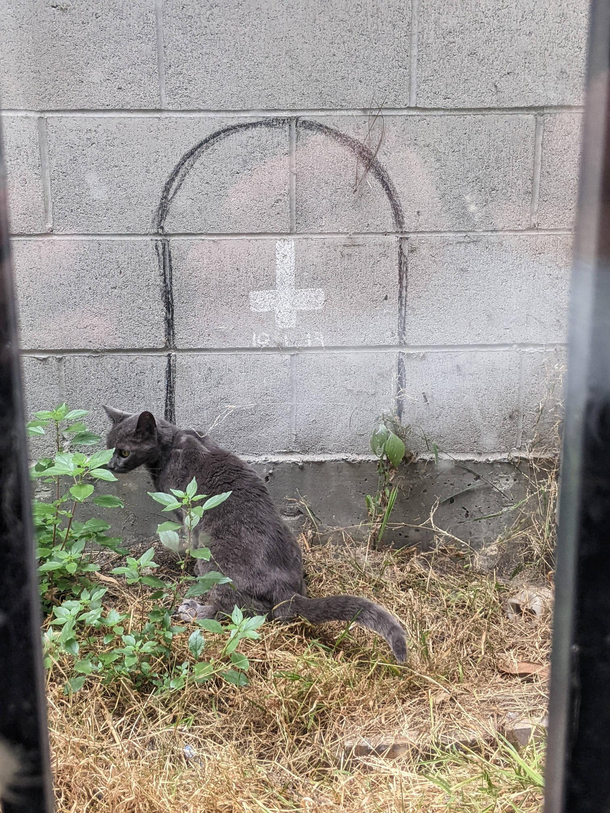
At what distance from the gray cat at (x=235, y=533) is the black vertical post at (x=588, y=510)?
4.73ft

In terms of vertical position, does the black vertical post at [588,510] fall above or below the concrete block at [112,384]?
above

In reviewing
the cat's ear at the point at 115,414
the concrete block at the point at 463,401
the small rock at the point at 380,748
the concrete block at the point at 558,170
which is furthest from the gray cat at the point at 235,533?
the concrete block at the point at 558,170

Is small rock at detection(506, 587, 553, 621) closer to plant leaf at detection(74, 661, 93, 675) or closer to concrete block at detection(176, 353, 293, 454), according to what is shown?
concrete block at detection(176, 353, 293, 454)

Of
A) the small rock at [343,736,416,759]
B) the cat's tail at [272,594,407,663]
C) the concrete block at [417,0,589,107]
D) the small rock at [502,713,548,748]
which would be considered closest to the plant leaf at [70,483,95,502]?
the cat's tail at [272,594,407,663]

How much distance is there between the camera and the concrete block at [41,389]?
9.46ft

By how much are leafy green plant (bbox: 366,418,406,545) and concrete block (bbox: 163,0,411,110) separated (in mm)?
1361

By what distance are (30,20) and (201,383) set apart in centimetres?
157

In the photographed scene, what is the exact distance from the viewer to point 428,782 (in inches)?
61.9

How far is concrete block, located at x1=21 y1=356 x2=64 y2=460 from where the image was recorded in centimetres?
288

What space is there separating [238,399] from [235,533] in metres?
0.73

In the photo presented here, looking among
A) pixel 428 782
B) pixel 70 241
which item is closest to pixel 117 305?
pixel 70 241

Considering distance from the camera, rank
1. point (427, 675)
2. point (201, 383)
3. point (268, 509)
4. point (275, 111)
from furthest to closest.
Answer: point (201, 383) → point (275, 111) → point (268, 509) → point (427, 675)

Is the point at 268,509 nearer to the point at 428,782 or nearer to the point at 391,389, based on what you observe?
the point at 391,389

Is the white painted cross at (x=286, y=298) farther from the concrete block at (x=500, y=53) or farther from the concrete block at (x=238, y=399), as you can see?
the concrete block at (x=500, y=53)
